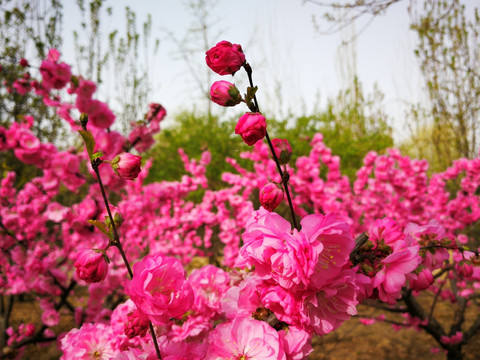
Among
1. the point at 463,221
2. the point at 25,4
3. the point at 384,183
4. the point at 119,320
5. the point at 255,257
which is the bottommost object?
the point at 463,221

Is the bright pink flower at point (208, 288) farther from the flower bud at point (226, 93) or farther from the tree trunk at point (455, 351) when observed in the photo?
the tree trunk at point (455, 351)

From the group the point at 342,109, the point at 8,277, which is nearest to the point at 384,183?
the point at 8,277

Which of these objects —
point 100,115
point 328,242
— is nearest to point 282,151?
point 328,242

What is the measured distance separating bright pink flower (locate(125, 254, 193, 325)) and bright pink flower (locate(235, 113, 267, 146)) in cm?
29

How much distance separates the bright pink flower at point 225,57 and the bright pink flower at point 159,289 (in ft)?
1.33

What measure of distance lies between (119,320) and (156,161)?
7880 mm

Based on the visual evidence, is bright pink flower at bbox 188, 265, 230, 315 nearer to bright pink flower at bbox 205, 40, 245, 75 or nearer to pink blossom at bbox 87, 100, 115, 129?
bright pink flower at bbox 205, 40, 245, 75

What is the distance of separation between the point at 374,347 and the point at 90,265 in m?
3.73

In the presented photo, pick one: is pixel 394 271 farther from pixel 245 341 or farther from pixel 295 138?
pixel 295 138

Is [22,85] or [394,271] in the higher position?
[22,85]

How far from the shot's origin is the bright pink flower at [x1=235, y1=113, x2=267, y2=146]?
612 mm

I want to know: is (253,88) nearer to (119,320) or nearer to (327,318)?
(327,318)

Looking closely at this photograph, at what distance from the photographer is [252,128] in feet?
2.01

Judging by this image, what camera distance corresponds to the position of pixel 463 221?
3.51 metres
